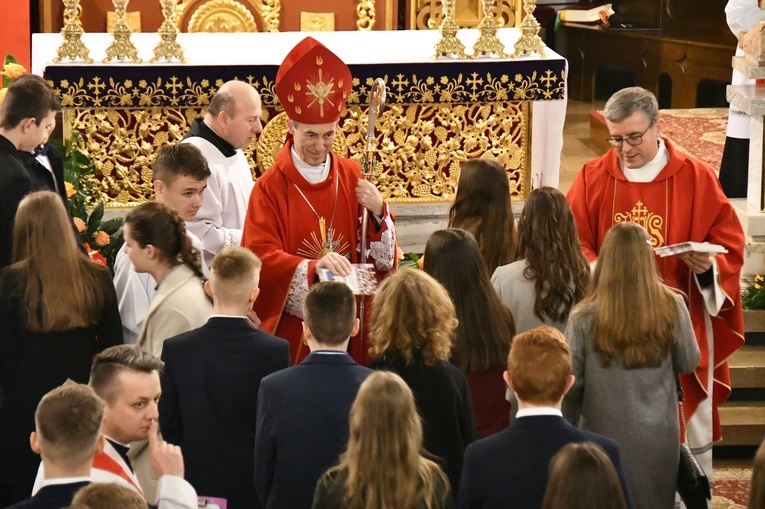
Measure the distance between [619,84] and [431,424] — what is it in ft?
35.0

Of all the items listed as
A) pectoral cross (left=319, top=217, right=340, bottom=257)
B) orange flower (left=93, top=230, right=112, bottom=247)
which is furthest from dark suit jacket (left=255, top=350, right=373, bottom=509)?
orange flower (left=93, top=230, right=112, bottom=247)

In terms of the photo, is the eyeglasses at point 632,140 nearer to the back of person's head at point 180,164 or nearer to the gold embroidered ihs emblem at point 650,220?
the gold embroidered ihs emblem at point 650,220

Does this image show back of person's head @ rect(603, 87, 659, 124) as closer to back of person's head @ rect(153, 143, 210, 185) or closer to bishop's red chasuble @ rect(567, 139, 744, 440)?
bishop's red chasuble @ rect(567, 139, 744, 440)

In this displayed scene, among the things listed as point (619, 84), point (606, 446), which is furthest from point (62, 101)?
point (619, 84)

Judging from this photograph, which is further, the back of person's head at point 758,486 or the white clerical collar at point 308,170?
the white clerical collar at point 308,170

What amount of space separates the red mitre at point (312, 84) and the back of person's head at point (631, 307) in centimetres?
151

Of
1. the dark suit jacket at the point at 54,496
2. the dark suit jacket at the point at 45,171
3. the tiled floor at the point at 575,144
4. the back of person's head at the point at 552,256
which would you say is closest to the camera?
the dark suit jacket at the point at 54,496

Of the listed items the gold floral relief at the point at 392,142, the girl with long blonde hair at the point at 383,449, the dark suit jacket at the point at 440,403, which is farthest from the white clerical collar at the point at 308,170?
the girl with long blonde hair at the point at 383,449

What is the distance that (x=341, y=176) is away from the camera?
17.7ft

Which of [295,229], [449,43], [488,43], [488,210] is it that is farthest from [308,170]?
[488,43]

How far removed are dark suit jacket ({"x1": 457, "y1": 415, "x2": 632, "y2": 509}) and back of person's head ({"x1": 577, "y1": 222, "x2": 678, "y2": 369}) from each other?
0.81 meters

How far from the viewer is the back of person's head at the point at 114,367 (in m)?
3.63

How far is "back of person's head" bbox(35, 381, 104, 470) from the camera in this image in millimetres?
3139

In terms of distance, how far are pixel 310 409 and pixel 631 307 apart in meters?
1.24
